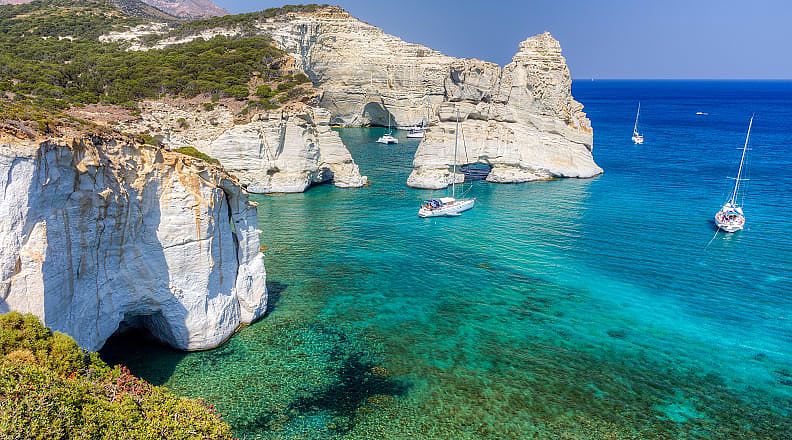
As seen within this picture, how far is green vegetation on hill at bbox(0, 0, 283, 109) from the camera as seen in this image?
4412 cm

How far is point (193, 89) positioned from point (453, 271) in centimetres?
3520

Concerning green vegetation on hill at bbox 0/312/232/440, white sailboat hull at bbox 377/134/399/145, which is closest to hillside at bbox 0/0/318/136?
white sailboat hull at bbox 377/134/399/145

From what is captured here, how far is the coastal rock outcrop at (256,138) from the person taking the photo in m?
47.6

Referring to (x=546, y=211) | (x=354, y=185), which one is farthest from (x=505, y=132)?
(x=354, y=185)

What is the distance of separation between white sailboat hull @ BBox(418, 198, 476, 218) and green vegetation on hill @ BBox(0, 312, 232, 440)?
31932 millimetres

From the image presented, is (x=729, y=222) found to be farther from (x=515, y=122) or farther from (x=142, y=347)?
(x=142, y=347)

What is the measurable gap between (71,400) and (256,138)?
130ft

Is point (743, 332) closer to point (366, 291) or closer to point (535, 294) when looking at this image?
point (535, 294)

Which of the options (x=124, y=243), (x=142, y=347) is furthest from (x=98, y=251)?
(x=142, y=347)

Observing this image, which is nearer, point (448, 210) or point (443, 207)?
point (443, 207)

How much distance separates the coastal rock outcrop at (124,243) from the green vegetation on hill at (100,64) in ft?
74.6

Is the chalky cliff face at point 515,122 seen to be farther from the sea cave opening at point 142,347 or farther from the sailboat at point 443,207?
the sea cave opening at point 142,347

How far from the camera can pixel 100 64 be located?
54000 mm

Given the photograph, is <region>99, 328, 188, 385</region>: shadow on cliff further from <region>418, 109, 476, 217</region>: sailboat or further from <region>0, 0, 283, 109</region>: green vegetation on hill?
<region>418, 109, 476, 217</region>: sailboat
